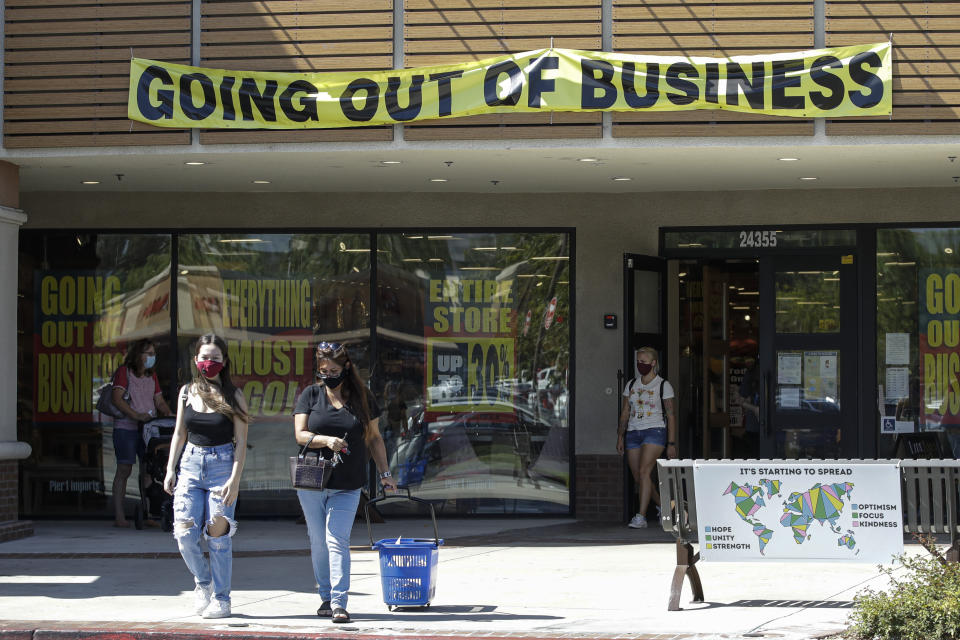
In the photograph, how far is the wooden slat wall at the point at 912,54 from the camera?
10.8 m

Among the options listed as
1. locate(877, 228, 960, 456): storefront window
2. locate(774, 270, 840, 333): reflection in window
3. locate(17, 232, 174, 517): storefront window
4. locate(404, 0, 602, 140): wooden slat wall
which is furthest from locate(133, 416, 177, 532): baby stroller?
locate(877, 228, 960, 456): storefront window

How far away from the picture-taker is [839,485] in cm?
834

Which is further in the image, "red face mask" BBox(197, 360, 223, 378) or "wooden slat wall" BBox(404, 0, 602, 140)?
"wooden slat wall" BBox(404, 0, 602, 140)

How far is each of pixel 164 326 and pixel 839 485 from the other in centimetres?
807

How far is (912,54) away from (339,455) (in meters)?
6.20

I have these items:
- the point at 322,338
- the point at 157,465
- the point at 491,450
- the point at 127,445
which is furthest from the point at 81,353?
the point at 491,450

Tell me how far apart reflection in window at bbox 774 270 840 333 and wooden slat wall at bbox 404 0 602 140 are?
11.9 ft

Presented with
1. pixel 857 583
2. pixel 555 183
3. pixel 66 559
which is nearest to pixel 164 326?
pixel 66 559

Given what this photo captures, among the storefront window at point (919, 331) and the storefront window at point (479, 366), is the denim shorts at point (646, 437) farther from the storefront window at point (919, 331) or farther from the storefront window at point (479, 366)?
the storefront window at point (919, 331)

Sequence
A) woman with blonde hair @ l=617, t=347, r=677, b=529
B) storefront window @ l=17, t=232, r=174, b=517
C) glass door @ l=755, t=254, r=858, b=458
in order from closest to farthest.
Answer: woman with blonde hair @ l=617, t=347, r=677, b=529
glass door @ l=755, t=254, r=858, b=458
storefront window @ l=17, t=232, r=174, b=517

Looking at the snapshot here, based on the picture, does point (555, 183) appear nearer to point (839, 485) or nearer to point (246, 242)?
point (246, 242)

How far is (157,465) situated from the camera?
41.8 feet

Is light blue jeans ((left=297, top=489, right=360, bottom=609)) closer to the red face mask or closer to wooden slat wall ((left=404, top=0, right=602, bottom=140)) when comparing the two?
the red face mask

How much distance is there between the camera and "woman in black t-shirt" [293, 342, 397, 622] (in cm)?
799
